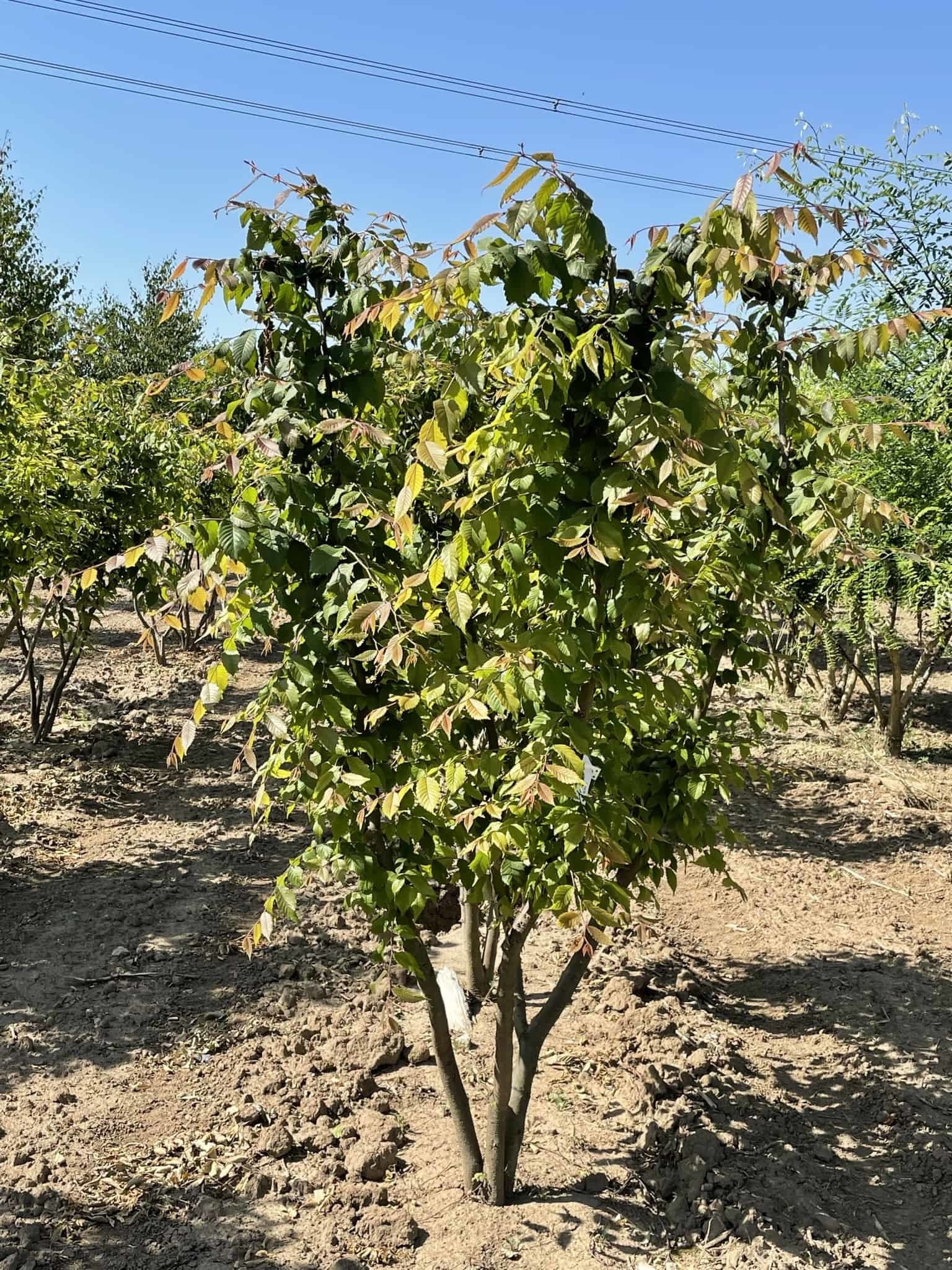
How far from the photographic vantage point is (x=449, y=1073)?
9.61 feet

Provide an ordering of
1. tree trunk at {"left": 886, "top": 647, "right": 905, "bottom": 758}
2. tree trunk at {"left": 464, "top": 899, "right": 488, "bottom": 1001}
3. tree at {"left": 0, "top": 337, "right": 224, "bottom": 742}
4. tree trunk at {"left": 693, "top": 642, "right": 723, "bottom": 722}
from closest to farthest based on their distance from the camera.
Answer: tree trunk at {"left": 693, "top": 642, "right": 723, "bottom": 722} → tree trunk at {"left": 464, "top": 899, "right": 488, "bottom": 1001} → tree at {"left": 0, "top": 337, "right": 224, "bottom": 742} → tree trunk at {"left": 886, "top": 647, "right": 905, "bottom": 758}

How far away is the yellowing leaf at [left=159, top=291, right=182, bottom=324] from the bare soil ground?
5.93 ft

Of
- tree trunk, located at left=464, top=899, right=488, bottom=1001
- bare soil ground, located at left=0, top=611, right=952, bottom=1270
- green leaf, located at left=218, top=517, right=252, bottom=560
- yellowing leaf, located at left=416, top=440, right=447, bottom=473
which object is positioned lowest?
bare soil ground, located at left=0, top=611, right=952, bottom=1270

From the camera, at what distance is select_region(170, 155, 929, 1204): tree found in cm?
181

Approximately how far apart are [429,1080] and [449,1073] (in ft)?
3.09

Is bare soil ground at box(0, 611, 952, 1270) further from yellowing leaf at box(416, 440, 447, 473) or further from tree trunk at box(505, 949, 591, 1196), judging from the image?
yellowing leaf at box(416, 440, 447, 473)

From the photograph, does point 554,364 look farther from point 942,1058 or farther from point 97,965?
point 97,965

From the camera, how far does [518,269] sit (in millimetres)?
1772

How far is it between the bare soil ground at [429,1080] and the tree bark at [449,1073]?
15cm

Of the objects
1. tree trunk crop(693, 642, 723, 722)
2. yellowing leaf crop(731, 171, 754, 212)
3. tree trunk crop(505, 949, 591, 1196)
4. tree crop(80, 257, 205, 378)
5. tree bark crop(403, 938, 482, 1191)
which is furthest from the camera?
tree crop(80, 257, 205, 378)

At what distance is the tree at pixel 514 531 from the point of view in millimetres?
1813

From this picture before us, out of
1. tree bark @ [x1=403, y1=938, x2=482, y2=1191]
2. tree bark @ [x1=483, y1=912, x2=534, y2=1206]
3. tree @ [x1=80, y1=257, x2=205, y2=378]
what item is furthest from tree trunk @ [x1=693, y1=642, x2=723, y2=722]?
tree @ [x1=80, y1=257, x2=205, y2=378]

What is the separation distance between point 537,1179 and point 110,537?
5839mm

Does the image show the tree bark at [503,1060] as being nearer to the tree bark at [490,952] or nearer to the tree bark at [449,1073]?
the tree bark at [449,1073]
